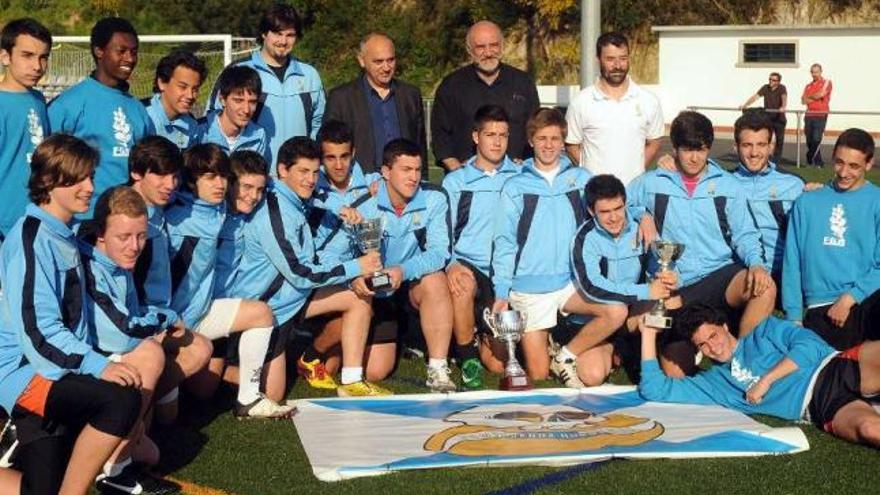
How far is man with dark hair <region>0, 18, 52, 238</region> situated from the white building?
95.8 ft

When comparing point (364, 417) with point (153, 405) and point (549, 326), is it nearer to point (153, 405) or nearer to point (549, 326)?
point (153, 405)

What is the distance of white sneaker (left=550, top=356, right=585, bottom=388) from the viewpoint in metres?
7.63

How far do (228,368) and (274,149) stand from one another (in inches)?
62.7

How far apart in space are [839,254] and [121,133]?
13.6 ft

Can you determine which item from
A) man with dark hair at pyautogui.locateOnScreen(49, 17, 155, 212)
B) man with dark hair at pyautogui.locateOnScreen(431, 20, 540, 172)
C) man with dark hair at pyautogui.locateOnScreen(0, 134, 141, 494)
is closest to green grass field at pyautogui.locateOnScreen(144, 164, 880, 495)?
man with dark hair at pyautogui.locateOnScreen(0, 134, 141, 494)

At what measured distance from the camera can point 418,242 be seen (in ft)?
25.7

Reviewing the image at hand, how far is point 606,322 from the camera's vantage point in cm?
768

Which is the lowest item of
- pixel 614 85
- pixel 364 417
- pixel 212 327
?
pixel 364 417

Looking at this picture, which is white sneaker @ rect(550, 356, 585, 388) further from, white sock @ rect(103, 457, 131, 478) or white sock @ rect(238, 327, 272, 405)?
white sock @ rect(103, 457, 131, 478)

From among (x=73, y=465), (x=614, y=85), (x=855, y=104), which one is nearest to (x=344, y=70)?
(x=855, y=104)

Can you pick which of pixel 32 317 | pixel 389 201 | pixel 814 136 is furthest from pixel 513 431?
pixel 814 136

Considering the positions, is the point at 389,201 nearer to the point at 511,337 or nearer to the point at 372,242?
the point at 372,242

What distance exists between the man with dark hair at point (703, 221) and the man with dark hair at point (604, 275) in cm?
25

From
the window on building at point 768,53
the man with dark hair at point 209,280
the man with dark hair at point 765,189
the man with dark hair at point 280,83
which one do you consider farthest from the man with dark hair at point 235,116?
the window on building at point 768,53
